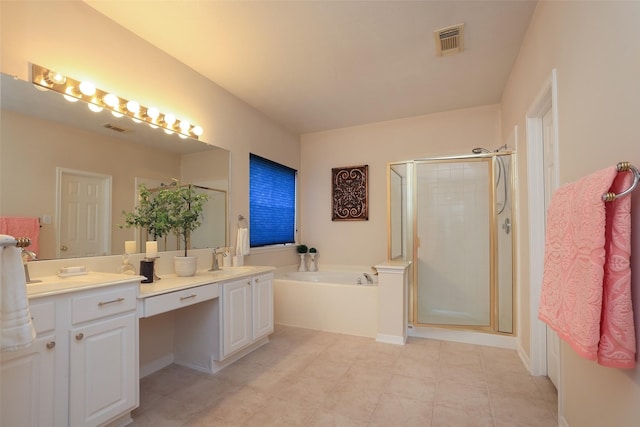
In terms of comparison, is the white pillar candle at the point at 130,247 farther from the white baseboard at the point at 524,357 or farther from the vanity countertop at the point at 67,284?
the white baseboard at the point at 524,357

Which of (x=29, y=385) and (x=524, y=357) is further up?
(x=29, y=385)

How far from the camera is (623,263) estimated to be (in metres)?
0.97

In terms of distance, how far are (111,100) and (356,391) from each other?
2653 mm

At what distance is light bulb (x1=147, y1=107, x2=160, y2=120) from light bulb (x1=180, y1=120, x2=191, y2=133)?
0.79 ft

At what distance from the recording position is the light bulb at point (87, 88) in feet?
6.47

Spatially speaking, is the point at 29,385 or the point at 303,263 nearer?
the point at 29,385

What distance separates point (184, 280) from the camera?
2264mm

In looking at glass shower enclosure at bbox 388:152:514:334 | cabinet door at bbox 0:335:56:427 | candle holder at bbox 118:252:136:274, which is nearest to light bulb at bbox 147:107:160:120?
candle holder at bbox 118:252:136:274

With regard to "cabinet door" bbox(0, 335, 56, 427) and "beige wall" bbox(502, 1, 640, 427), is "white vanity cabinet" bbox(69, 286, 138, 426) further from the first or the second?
"beige wall" bbox(502, 1, 640, 427)

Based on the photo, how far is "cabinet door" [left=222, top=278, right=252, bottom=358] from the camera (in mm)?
2377

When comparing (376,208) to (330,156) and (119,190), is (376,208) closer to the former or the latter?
(330,156)

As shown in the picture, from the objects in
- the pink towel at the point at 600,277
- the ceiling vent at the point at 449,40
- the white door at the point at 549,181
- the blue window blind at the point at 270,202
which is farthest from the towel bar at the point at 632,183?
the blue window blind at the point at 270,202

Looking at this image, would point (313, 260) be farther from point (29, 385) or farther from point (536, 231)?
point (29, 385)

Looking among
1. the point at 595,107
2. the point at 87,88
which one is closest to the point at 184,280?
the point at 87,88
